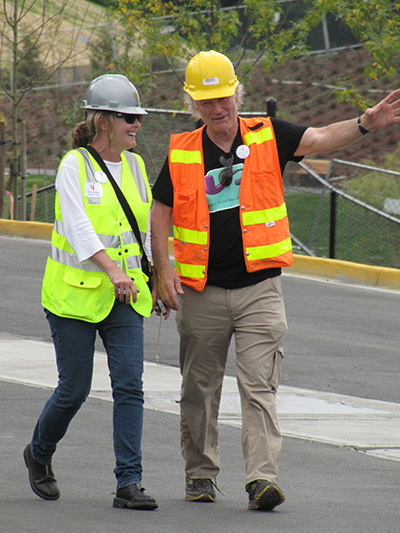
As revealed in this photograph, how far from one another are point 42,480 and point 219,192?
156 cm

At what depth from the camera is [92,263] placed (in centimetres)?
470

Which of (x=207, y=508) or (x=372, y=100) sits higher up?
(x=372, y=100)

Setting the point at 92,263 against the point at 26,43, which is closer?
the point at 92,263

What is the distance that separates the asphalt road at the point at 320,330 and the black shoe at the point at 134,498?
3.59m

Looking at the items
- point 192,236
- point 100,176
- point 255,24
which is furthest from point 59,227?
point 255,24

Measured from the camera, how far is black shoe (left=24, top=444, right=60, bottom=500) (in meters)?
4.82

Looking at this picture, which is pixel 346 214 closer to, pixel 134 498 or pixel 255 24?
pixel 255 24

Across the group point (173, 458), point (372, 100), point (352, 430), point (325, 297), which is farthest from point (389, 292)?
point (372, 100)

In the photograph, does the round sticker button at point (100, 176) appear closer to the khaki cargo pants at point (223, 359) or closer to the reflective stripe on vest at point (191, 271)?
the reflective stripe on vest at point (191, 271)

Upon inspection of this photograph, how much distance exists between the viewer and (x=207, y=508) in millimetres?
4902

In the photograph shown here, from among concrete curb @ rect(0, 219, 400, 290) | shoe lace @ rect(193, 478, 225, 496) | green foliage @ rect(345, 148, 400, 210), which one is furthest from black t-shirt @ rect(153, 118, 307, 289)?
green foliage @ rect(345, 148, 400, 210)

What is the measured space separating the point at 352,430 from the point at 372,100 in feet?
81.8

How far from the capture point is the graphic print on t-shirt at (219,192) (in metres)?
5.07

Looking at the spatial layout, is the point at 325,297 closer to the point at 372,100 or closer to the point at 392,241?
the point at 392,241
